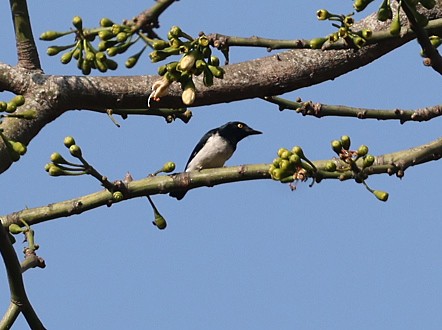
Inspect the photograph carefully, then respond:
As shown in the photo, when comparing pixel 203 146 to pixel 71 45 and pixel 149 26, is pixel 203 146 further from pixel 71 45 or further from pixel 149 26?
pixel 149 26

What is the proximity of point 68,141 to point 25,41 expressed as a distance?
0.48 m

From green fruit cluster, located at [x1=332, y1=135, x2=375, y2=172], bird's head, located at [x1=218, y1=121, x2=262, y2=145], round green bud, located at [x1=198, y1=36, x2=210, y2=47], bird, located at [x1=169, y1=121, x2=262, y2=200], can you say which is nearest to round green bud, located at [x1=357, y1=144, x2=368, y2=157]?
green fruit cluster, located at [x1=332, y1=135, x2=375, y2=172]

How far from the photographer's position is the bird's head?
12.5 m

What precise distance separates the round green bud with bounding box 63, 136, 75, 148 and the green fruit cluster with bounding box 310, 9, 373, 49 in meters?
1.25

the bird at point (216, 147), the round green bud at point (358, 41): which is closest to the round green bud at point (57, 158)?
the round green bud at point (358, 41)

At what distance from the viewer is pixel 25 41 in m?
4.57

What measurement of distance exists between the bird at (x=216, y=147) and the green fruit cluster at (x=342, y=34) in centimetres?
806

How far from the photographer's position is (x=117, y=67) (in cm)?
438

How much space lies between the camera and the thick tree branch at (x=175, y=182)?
14.2 ft

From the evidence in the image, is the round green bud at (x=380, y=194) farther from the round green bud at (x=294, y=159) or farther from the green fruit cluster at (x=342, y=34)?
the green fruit cluster at (x=342, y=34)

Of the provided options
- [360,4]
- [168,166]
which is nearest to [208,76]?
[360,4]

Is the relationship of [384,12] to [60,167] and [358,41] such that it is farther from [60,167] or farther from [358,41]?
[60,167]

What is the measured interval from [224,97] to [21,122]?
0.86 m

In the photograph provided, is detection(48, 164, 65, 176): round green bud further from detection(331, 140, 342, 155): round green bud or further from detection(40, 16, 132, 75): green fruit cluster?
detection(331, 140, 342, 155): round green bud
